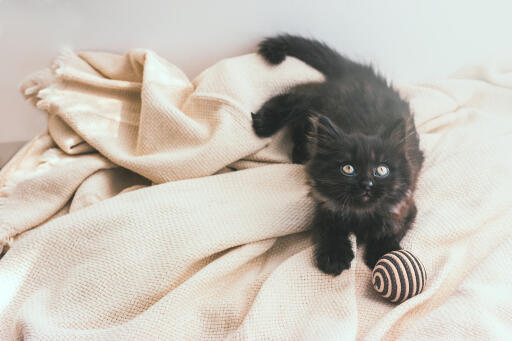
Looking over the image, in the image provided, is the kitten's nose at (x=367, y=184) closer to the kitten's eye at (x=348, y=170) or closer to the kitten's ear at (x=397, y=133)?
the kitten's eye at (x=348, y=170)

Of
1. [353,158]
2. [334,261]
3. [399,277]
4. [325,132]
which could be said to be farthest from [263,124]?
[399,277]

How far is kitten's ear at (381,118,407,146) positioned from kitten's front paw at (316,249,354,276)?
338mm

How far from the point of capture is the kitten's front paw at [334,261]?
0.99 metres

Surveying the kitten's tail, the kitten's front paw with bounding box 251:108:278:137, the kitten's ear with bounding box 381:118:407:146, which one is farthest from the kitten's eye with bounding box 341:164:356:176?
the kitten's tail

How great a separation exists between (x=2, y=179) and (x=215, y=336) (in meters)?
0.98

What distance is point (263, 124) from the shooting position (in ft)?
4.28

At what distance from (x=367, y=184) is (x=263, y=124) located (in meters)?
0.50

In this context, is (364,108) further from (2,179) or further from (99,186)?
(2,179)

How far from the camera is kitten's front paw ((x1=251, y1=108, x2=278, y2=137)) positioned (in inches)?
51.3

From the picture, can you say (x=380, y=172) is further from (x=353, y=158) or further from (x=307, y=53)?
(x=307, y=53)

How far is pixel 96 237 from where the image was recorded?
41.2 inches

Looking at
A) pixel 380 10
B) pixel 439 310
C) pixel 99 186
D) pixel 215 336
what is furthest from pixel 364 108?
pixel 99 186

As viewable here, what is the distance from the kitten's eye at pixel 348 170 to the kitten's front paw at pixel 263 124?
0.39 metres

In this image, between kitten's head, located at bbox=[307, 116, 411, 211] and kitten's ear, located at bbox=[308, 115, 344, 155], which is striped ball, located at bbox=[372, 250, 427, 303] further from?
A: kitten's ear, located at bbox=[308, 115, 344, 155]
